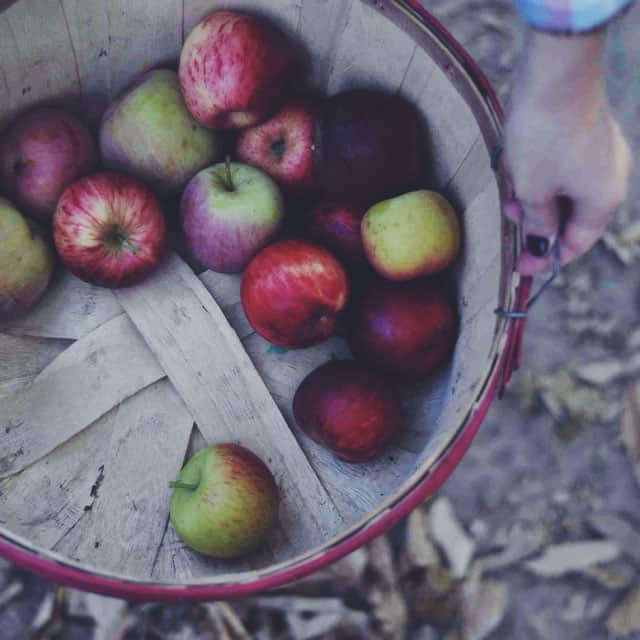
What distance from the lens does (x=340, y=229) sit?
1.36m

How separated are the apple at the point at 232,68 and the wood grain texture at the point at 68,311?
1.26 ft

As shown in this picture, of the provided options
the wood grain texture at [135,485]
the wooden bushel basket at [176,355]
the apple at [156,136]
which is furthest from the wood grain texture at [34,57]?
the wood grain texture at [135,485]

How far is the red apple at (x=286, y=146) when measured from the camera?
1387 mm

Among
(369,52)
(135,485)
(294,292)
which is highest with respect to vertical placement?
(369,52)

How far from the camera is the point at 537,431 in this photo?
170 cm

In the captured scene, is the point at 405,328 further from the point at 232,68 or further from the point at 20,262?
the point at 20,262

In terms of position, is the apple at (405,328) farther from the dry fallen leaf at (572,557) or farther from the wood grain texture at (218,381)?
the dry fallen leaf at (572,557)

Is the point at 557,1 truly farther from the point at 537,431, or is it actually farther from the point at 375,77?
the point at 537,431

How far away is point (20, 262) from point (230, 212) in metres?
0.37

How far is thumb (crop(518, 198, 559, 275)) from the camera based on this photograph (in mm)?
1027

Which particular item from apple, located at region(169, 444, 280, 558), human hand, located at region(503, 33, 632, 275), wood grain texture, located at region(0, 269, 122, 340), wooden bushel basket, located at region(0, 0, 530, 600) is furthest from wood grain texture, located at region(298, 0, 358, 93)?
apple, located at region(169, 444, 280, 558)

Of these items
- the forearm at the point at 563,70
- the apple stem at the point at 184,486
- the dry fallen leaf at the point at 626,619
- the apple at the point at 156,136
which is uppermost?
the forearm at the point at 563,70

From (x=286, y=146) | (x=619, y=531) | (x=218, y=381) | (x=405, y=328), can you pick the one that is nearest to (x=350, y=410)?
(x=405, y=328)

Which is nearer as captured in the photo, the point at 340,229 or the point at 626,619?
the point at 340,229
